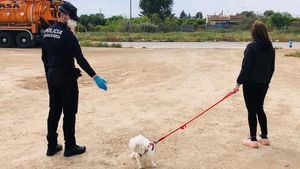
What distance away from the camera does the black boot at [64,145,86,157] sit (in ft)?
18.6

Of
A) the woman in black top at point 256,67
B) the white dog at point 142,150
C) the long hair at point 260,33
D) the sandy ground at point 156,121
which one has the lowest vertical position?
the sandy ground at point 156,121

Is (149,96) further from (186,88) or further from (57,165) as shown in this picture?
(57,165)

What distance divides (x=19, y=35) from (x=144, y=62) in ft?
36.0

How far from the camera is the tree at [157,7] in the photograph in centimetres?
7575

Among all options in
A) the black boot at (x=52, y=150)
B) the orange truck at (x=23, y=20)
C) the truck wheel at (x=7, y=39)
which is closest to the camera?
the black boot at (x=52, y=150)

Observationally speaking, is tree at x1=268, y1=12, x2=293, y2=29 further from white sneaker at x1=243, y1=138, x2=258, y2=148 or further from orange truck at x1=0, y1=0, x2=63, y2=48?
white sneaker at x1=243, y1=138, x2=258, y2=148

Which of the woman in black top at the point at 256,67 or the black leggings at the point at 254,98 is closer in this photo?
the woman in black top at the point at 256,67

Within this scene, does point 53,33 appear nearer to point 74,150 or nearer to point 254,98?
point 74,150

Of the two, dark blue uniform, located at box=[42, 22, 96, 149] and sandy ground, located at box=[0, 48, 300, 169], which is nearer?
dark blue uniform, located at box=[42, 22, 96, 149]

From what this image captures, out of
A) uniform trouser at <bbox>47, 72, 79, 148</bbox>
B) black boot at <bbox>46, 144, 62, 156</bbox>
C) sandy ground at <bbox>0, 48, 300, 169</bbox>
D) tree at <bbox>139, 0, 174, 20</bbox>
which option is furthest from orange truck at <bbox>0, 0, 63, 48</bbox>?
tree at <bbox>139, 0, 174, 20</bbox>

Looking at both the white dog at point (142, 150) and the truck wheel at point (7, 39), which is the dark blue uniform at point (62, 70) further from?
the truck wheel at point (7, 39)

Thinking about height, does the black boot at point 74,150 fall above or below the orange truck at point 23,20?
below

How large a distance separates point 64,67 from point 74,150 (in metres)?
1.15

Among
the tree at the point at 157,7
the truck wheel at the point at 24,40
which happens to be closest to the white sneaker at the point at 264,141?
the truck wheel at the point at 24,40
